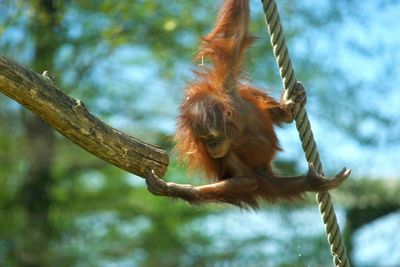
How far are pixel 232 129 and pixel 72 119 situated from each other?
1.21 metres

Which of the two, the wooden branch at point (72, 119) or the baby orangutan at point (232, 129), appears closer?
the wooden branch at point (72, 119)

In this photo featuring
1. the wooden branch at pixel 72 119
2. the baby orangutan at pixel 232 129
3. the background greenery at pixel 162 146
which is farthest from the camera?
the background greenery at pixel 162 146

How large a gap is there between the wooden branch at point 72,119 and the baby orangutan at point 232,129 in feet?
1.27

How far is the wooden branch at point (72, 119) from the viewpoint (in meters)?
3.43

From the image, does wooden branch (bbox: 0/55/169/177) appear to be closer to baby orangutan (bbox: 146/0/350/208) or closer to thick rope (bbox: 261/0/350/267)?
baby orangutan (bbox: 146/0/350/208)

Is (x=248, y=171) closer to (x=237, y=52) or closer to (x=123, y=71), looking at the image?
(x=237, y=52)

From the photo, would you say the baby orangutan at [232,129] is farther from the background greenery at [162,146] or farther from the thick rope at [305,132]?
the background greenery at [162,146]

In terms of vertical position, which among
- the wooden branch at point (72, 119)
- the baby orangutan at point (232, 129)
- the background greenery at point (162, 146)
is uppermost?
the background greenery at point (162, 146)

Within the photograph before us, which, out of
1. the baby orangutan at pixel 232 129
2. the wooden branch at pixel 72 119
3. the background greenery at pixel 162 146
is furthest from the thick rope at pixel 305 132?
the background greenery at pixel 162 146

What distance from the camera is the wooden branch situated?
3426 mm

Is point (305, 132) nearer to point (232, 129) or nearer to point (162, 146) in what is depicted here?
point (232, 129)

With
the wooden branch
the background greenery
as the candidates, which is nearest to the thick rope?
the wooden branch

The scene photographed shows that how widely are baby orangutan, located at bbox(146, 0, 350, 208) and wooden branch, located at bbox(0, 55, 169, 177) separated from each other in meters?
0.39

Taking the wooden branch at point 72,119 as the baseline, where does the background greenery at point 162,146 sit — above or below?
above
